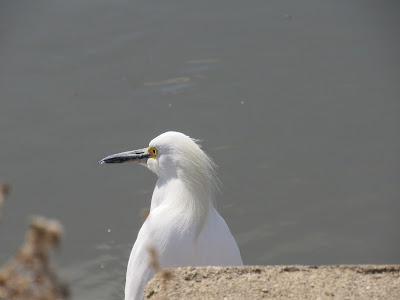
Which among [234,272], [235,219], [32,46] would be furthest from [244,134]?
[234,272]

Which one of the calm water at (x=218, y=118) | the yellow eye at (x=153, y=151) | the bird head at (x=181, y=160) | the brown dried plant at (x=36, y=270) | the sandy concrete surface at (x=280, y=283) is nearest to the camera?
the brown dried plant at (x=36, y=270)

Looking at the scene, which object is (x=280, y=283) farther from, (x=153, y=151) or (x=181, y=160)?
(x=153, y=151)

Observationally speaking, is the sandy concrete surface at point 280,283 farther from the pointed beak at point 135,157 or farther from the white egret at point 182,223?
the pointed beak at point 135,157

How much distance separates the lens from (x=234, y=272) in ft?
7.31

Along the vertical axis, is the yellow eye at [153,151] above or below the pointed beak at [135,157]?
below

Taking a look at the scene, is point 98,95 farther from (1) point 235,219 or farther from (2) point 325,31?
(2) point 325,31

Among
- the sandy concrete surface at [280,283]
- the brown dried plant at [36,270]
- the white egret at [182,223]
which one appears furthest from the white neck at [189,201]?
the brown dried plant at [36,270]

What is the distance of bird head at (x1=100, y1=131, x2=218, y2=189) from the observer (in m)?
3.96

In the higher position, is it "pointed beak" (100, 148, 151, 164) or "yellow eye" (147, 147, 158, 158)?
"pointed beak" (100, 148, 151, 164)

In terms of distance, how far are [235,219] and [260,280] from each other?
4009 mm

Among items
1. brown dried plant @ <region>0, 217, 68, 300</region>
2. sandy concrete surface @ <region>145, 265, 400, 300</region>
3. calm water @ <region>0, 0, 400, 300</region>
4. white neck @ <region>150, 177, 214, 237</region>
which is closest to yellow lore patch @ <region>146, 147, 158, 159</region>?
white neck @ <region>150, 177, 214, 237</region>

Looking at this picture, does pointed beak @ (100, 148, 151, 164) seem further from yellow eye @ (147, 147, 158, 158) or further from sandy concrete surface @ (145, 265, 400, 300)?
sandy concrete surface @ (145, 265, 400, 300)

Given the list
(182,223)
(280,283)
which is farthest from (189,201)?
(280,283)

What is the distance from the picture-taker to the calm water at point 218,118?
20.1 feet
